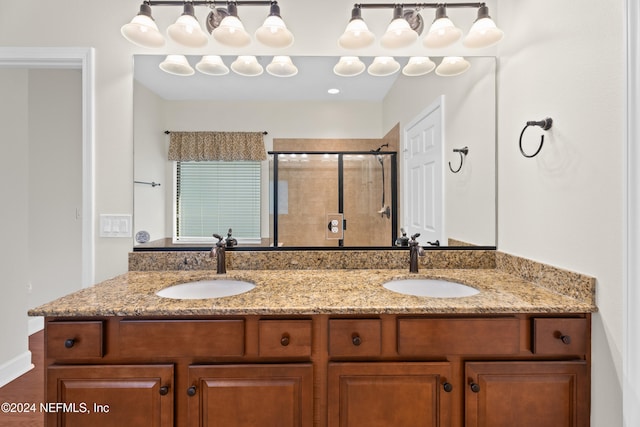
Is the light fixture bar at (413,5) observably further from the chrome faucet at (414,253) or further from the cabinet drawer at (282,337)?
the cabinet drawer at (282,337)

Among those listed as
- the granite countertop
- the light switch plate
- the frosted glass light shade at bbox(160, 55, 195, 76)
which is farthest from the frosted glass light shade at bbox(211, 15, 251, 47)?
the granite countertop

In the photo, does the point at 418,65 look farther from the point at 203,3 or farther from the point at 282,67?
the point at 203,3

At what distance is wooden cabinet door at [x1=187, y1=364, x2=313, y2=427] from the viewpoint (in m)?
1.12

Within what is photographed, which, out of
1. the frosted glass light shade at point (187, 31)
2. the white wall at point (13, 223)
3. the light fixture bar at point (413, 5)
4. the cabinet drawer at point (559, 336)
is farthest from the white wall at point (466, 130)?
the white wall at point (13, 223)

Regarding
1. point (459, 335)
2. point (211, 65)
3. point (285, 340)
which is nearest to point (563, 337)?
point (459, 335)

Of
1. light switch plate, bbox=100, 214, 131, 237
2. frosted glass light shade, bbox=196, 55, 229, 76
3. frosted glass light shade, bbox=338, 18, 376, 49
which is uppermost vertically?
frosted glass light shade, bbox=338, 18, 376, 49

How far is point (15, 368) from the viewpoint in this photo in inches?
93.0

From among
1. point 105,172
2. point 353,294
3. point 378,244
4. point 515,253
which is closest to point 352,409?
point 353,294

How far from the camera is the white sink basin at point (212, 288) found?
1.54 m

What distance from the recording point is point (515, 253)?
1.62 metres

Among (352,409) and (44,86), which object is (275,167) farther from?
(44,86)

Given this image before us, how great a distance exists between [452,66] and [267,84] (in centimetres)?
105

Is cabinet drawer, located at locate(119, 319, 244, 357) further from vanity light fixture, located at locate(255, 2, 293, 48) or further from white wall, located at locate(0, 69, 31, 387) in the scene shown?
white wall, located at locate(0, 69, 31, 387)

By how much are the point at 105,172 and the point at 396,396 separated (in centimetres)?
178
